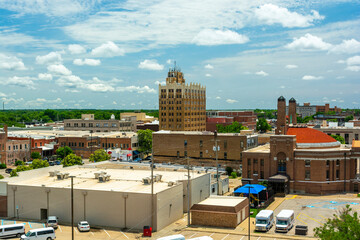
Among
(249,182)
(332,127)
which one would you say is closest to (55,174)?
(249,182)

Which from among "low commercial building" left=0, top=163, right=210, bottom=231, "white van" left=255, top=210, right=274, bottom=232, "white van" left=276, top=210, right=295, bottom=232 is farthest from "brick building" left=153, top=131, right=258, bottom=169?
"white van" left=276, top=210, right=295, bottom=232

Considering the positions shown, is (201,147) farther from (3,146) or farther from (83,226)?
(83,226)

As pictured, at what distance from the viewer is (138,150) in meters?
128

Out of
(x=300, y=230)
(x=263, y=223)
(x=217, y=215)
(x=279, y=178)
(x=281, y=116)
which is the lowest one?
(x=300, y=230)

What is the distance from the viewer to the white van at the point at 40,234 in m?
43.9

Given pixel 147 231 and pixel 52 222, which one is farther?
pixel 52 222

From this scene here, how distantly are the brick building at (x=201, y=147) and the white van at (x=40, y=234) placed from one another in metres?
64.8

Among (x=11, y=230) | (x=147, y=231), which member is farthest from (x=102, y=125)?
(x=147, y=231)

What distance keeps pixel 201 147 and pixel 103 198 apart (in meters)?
59.6

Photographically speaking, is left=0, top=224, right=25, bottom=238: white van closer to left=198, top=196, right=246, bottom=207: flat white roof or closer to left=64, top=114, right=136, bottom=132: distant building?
left=198, top=196, right=246, bottom=207: flat white roof

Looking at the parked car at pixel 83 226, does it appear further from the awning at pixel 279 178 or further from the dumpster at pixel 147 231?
the awning at pixel 279 178

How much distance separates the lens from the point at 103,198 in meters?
50.8

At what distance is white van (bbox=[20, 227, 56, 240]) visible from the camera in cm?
4394

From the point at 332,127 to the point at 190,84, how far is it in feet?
192
